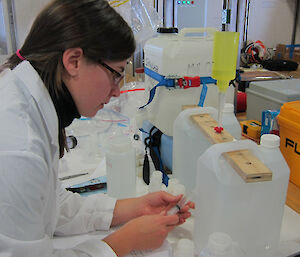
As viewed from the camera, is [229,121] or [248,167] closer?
[248,167]

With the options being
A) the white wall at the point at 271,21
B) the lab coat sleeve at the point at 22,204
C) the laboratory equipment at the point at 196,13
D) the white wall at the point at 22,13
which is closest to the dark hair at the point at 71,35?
the lab coat sleeve at the point at 22,204

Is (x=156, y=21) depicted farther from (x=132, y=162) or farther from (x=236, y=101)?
(x=132, y=162)

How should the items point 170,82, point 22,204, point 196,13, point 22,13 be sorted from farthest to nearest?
1. point 196,13
2. point 22,13
3. point 170,82
4. point 22,204

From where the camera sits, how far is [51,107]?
0.71 m

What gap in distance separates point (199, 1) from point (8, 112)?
2.65 meters

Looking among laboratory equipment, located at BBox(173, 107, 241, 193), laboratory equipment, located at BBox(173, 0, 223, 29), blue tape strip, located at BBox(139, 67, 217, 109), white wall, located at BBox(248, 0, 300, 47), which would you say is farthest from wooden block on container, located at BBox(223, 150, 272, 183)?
white wall, located at BBox(248, 0, 300, 47)

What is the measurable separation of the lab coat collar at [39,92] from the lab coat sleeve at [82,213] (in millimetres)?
260

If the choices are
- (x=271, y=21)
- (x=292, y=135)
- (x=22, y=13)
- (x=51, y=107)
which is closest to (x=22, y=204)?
(x=51, y=107)

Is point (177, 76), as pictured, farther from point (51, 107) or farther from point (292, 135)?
point (51, 107)

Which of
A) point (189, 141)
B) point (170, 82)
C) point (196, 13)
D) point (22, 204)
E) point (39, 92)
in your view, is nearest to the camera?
point (22, 204)

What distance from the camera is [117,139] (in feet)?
3.33

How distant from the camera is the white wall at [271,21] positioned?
3.42 m

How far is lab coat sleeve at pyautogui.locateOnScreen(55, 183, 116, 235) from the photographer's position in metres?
0.86

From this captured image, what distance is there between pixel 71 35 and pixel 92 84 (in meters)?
0.12
